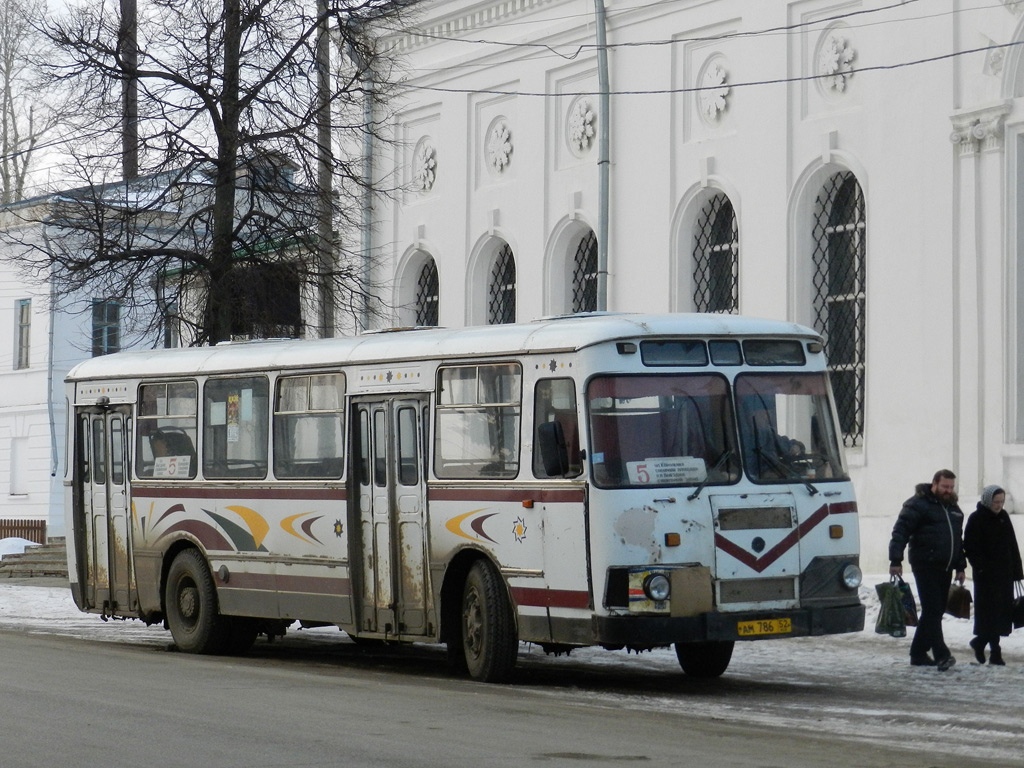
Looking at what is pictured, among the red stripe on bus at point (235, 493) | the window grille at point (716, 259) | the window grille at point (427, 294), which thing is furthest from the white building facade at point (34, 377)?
the red stripe on bus at point (235, 493)

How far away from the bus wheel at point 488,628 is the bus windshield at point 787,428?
2.16m

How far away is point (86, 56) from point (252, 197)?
312 centimetres

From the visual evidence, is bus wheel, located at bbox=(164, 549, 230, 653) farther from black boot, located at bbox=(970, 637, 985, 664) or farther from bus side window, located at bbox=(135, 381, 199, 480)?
black boot, located at bbox=(970, 637, 985, 664)

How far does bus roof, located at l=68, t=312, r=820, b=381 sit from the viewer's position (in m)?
13.2

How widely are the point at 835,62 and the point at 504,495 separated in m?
13.0

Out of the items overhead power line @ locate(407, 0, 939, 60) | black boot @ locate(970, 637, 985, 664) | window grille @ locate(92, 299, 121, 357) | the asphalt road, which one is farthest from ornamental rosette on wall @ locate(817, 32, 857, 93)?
window grille @ locate(92, 299, 121, 357)

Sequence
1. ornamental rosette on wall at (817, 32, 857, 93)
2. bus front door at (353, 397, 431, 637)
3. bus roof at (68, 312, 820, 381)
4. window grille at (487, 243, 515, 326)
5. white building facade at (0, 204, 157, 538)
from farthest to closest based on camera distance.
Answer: white building facade at (0, 204, 157, 538) → window grille at (487, 243, 515, 326) → ornamental rosette on wall at (817, 32, 857, 93) → bus front door at (353, 397, 431, 637) → bus roof at (68, 312, 820, 381)

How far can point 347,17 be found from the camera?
26875 millimetres

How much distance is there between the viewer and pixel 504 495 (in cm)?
1359

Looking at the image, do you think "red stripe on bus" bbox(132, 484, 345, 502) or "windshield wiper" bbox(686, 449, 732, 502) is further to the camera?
"red stripe on bus" bbox(132, 484, 345, 502)

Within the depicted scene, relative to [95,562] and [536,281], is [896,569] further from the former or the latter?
[536,281]

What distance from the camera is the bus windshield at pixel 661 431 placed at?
1288cm

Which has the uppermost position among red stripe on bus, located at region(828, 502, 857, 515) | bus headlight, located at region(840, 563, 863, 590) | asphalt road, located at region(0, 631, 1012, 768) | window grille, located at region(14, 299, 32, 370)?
window grille, located at region(14, 299, 32, 370)

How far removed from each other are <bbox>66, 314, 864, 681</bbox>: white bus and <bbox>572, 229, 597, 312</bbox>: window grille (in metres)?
13.2
